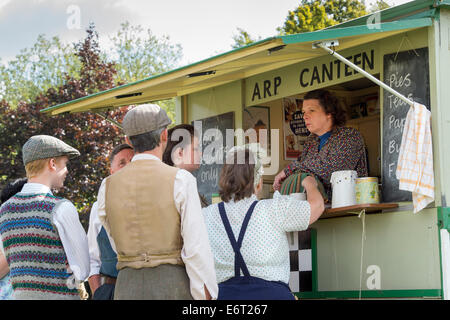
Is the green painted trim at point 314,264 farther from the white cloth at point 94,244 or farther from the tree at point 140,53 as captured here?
the tree at point 140,53

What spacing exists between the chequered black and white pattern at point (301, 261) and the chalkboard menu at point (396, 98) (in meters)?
0.79

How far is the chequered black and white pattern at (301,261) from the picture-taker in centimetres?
544

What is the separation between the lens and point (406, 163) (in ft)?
15.1

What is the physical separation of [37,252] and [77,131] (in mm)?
10294

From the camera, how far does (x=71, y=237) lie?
12.7 feet

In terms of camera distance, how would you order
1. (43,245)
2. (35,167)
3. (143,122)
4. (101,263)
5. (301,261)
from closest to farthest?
(143,122) → (43,245) → (35,167) → (101,263) → (301,261)

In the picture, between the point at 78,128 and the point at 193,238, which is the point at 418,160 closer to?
the point at 193,238

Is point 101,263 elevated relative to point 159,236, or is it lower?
lower

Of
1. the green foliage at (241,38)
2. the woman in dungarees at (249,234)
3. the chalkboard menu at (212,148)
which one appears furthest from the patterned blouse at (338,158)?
the green foliage at (241,38)

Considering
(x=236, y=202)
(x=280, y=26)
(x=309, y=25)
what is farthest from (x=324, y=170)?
(x=280, y=26)

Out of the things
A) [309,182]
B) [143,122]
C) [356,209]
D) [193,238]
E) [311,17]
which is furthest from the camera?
[311,17]

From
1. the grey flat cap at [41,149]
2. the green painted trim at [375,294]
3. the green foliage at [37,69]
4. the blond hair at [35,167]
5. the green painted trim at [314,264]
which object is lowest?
the green painted trim at [375,294]

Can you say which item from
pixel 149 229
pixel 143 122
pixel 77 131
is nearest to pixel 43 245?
pixel 149 229

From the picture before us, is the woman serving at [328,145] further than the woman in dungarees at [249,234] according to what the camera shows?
Yes
